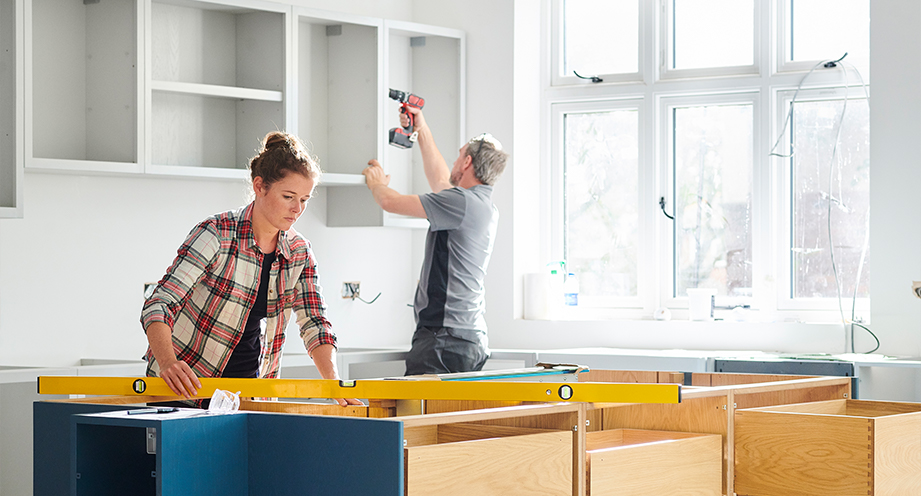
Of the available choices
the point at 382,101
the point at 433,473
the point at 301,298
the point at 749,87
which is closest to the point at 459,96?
the point at 382,101

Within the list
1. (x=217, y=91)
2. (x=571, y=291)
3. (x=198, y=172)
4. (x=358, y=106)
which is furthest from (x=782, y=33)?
(x=198, y=172)

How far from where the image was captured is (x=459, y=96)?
4590 mm

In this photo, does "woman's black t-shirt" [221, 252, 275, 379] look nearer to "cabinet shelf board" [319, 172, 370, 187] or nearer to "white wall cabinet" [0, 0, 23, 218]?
"white wall cabinet" [0, 0, 23, 218]

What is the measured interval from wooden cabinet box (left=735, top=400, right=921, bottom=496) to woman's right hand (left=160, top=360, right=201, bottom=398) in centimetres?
117

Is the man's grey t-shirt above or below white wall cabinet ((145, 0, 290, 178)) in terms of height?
below

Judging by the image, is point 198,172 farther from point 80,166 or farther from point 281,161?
point 281,161

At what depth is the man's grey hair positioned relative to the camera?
3596 mm

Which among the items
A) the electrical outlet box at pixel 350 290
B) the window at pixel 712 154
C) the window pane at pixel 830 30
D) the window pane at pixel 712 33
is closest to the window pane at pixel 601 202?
the window at pixel 712 154

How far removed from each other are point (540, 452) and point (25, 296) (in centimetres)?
232

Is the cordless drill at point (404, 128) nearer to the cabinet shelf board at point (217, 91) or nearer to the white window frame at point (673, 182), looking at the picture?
the cabinet shelf board at point (217, 91)

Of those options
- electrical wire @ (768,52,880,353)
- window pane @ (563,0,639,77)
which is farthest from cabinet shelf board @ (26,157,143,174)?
electrical wire @ (768,52,880,353)

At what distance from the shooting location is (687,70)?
15.0 feet

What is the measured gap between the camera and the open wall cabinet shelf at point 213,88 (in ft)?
11.7

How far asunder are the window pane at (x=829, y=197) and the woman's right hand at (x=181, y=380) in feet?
9.82
